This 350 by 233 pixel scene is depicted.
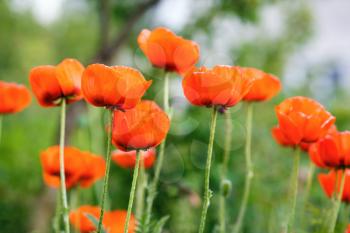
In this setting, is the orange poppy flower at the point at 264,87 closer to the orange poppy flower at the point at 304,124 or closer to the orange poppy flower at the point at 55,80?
the orange poppy flower at the point at 304,124

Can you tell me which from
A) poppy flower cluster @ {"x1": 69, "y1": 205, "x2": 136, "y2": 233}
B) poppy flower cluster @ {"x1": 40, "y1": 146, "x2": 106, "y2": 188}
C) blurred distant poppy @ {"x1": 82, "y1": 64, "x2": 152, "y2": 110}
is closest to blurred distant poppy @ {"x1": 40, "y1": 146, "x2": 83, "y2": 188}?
poppy flower cluster @ {"x1": 40, "y1": 146, "x2": 106, "y2": 188}

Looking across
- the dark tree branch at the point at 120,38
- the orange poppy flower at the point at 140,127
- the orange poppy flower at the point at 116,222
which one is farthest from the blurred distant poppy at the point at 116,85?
the dark tree branch at the point at 120,38

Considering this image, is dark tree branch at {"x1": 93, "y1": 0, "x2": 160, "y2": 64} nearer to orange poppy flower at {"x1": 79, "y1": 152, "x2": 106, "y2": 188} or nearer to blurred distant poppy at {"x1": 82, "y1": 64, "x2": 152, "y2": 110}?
orange poppy flower at {"x1": 79, "y1": 152, "x2": 106, "y2": 188}

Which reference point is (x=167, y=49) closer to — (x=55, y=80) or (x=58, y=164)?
(x=55, y=80)

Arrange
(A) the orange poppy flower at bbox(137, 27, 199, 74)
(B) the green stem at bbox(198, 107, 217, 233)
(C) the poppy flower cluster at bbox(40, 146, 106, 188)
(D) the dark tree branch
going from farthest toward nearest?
(D) the dark tree branch < (C) the poppy flower cluster at bbox(40, 146, 106, 188) < (A) the orange poppy flower at bbox(137, 27, 199, 74) < (B) the green stem at bbox(198, 107, 217, 233)

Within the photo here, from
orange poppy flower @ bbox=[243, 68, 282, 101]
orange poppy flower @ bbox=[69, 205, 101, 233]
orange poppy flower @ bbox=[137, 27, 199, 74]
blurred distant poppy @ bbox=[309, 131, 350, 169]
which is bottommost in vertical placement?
orange poppy flower @ bbox=[69, 205, 101, 233]
